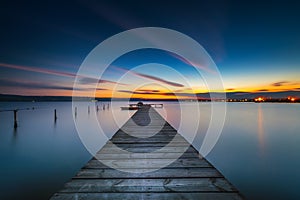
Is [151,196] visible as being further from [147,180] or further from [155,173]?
[155,173]

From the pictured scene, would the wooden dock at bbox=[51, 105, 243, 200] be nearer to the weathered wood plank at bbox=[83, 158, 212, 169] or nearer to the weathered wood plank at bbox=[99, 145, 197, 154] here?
the weathered wood plank at bbox=[83, 158, 212, 169]

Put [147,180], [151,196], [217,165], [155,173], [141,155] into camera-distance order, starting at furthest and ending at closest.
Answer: [217,165] < [141,155] < [155,173] < [147,180] < [151,196]

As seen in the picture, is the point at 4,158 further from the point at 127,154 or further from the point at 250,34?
the point at 250,34

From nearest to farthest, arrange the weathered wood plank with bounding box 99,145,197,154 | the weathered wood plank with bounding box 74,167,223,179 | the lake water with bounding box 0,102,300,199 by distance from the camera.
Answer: the weathered wood plank with bounding box 74,167,223,179 < the weathered wood plank with bounding box 99,145,197,154 < the lake water with bounding box 0,102,300,199

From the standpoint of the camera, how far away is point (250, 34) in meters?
12.1

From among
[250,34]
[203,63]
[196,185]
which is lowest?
[196,185]

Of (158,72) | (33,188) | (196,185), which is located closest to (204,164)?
(196,185)

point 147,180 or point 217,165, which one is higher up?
point 147,180

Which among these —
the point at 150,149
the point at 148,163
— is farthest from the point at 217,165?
the point at 148,163

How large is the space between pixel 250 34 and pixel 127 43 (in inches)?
359

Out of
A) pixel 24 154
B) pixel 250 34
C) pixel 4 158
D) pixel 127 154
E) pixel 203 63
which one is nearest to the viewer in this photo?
pixel 127 154

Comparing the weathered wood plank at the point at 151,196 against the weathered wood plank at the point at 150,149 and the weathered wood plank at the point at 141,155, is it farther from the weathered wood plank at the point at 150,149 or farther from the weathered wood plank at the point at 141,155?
the weathered wood plank at the point at 150,149

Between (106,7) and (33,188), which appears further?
(106,7)

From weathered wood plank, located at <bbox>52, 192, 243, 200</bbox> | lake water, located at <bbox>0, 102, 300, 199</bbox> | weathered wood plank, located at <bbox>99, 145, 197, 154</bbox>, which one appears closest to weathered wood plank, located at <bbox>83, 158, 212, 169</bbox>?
weathered wood plank, located at <bbox>99, 145, 197, 154</bbox>
